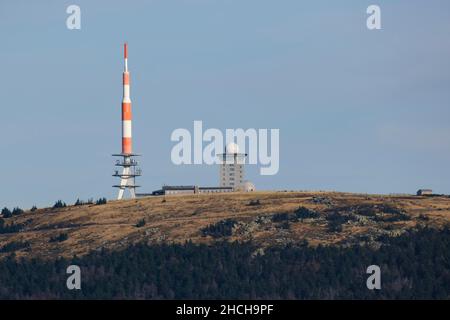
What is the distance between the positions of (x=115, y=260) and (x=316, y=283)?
28286 millimetres

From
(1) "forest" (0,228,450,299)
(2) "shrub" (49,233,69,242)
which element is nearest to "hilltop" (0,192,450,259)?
(2) "shrub" (49,233,69,242)

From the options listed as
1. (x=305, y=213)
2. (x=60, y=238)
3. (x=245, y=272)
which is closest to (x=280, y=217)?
(x=305, y=213)

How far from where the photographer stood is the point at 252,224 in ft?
602

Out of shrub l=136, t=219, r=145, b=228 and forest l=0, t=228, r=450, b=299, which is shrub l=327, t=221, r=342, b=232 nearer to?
forest l=0, t=228, r=450, b=299

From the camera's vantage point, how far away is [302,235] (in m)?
178

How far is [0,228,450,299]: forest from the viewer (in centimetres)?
15925

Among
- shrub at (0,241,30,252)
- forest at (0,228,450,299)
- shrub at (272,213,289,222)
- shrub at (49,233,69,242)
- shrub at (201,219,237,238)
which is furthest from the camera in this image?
shrub at (0,241,30,252)

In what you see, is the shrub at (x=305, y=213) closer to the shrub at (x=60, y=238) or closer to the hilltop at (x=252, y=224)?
the hilltop at (x=252, y=224)

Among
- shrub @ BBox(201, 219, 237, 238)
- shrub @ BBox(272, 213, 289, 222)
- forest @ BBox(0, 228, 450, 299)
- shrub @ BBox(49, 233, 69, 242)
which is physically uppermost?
shrub @ BBox(272, 213, 289, 222)

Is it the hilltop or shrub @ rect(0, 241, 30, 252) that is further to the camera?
shrub @ rect(0, 241, 30, 252)

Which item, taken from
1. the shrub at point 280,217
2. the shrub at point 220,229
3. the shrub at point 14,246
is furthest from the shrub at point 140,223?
the shrub at point 280,217

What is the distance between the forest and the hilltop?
13.0 ft
